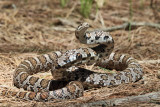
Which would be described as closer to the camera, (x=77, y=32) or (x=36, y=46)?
(x=77, y=32)

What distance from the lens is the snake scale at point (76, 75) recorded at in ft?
19.6

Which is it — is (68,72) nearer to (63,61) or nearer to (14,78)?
(63,61)

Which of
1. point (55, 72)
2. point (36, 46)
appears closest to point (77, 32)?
point (55, 72)

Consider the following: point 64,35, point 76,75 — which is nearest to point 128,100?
point 76,75

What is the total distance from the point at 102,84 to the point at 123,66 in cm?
177

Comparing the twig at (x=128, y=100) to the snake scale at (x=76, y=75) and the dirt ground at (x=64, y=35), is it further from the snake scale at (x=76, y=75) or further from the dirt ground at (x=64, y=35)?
the snake scale at (x=76, y=75)

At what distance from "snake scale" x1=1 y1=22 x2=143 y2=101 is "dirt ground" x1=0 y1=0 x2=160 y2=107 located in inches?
8.6

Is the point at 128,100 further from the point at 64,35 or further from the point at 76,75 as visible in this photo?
the point at 64,35

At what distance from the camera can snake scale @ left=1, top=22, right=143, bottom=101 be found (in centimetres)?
598

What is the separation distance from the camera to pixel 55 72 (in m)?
6.32

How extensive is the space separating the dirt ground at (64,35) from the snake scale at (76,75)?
0.22m

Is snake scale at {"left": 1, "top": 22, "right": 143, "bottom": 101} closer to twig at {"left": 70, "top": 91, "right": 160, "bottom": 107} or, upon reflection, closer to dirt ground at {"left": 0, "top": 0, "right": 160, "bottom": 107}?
dirt ground at {"left": 0, "top": 0, "right": 160, "bottom": 107}

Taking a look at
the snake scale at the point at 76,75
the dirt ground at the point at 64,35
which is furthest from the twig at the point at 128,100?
the snake scale at the point at 76,75

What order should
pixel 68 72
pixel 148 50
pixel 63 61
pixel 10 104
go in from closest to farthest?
pixel 10 104, pixel 63 61, pixel 68 72, pixel 148 50
